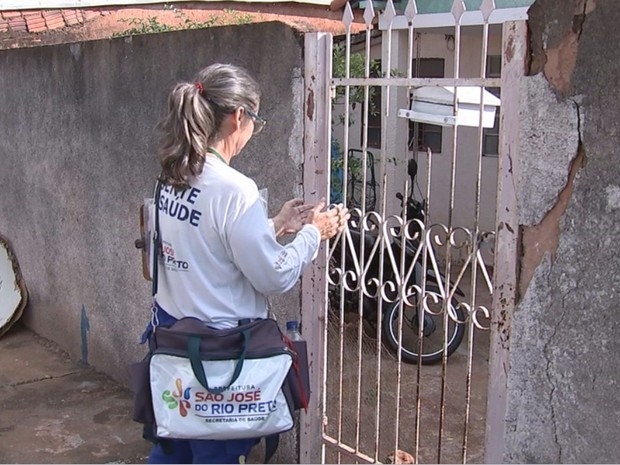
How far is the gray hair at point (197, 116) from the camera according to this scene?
95.0 inches

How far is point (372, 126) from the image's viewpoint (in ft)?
25.3

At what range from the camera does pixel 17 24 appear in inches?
345

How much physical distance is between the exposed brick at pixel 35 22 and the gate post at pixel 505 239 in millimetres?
7365

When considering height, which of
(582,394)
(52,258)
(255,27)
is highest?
(255,27)

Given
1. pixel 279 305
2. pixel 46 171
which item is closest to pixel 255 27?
pixel 279 305

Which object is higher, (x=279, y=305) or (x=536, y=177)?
(x=536, y=177)

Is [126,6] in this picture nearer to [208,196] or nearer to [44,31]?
[44,31]

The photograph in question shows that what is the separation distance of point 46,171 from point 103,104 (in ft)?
3.20

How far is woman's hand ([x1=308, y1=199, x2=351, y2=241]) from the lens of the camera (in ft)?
8.87

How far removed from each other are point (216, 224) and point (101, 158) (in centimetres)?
276

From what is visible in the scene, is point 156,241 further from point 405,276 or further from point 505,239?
point 505,239

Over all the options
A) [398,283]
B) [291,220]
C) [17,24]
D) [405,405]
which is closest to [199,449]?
[291,220]

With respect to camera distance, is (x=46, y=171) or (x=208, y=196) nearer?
(x=208, y=196)

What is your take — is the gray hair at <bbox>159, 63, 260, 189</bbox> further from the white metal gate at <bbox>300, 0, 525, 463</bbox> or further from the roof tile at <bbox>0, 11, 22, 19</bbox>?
the roof tile at <bbox>0, 11, 22, 19</bbox>
